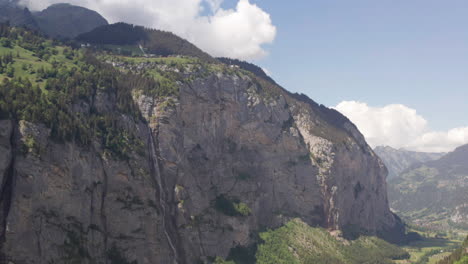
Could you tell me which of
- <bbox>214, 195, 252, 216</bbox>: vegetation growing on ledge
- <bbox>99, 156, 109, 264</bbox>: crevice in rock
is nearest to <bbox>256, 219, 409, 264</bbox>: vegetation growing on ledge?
<bbox>214, 195, 252, 216</bbox>: vegetation growing on ledge

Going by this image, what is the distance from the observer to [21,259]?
82.4 m

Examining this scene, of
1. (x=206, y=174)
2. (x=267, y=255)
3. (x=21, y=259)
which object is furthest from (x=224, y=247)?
(x=21, y=259)

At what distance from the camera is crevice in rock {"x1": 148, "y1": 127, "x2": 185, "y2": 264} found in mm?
124900

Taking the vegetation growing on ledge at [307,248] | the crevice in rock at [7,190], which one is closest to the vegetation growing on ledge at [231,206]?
the vegetation growing on ledge at [307,248]

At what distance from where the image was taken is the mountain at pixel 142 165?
9038cm

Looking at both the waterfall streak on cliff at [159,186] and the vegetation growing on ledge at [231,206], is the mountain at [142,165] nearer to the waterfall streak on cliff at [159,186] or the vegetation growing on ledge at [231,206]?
the waterfall streak on cliff at [159,186]

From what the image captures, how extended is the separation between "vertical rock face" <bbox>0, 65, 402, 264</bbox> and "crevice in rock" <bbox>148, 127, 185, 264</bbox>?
37cm

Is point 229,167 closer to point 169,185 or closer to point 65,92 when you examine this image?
point 169,185

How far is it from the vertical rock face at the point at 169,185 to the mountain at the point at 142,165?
354mm

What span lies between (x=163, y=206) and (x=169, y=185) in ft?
27.5

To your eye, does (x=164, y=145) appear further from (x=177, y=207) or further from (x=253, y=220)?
(x=253, y=220)

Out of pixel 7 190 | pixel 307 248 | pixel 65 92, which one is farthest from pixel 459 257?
pixel 7 190

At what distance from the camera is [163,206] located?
129375 millimetres

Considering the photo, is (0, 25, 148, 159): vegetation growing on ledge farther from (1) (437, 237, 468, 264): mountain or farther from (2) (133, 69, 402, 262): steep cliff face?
(1) (437, 237, 468, 264): mountain
